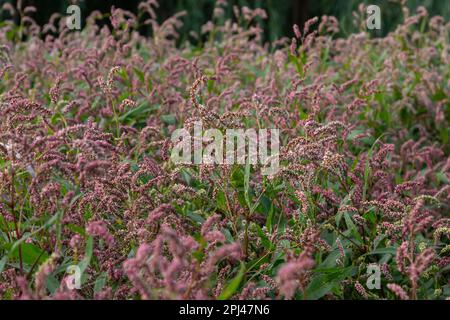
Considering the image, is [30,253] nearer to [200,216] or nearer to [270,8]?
[200,216]

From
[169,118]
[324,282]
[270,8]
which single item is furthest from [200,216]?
[270,8]

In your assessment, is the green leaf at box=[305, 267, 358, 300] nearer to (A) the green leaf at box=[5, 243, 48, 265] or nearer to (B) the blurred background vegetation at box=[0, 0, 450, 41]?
(A) the green leaf at box=[5, 243, 48, 265]

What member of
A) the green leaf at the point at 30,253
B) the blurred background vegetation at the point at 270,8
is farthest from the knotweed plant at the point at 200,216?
the blurred background vegetation at the point at 270,8

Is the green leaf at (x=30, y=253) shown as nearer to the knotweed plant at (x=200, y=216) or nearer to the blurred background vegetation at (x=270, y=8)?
the knotweed plant at (x=200, y=216)

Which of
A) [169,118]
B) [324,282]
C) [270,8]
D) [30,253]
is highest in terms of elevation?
[270,8]

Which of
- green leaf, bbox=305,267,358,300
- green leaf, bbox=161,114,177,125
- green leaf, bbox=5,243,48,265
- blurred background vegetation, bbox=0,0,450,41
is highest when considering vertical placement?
blurred background vegetation, bbox=0,0,450,41

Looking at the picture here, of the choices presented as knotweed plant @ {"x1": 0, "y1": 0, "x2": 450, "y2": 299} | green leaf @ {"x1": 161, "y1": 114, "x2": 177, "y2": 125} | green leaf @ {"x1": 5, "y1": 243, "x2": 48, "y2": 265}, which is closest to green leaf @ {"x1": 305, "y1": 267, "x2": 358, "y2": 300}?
knotweed plant @ {"x1": 0, "y1": 0, "x2": 450, "y2": 299}

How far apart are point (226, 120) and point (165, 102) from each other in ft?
2.81

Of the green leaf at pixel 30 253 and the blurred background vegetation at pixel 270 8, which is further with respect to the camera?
the blurred background vegetation at pixel 270 8

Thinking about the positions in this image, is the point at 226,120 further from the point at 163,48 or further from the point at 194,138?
the point at 163,48

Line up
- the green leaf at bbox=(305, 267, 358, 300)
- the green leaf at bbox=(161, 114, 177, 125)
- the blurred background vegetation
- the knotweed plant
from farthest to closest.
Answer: the blurred background vegetation, the green leaf at bbox=(161, 114, 177, 125), the green leaf at bbox=(305, 267, 358, 300), the knotweed plant

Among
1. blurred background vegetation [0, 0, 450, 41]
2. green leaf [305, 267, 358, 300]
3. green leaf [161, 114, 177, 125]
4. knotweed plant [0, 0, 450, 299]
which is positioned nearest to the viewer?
knotweed plant [0, 0, 450, 299]

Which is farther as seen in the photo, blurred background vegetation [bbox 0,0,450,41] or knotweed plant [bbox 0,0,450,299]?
blurred background vegetation [bbox 0,0,450,41]
